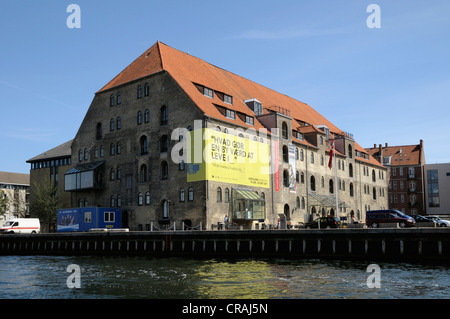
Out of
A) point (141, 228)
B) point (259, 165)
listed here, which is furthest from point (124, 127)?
point (259, 165)

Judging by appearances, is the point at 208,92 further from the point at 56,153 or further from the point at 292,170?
the point at 56,153

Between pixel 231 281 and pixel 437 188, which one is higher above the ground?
pixel 437 188

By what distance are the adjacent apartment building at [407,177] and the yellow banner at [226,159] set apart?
5614 centimetres

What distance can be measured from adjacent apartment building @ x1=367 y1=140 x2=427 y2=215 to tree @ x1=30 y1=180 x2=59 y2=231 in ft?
222

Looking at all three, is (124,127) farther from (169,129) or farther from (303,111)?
(303,111)

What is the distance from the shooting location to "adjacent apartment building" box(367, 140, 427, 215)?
108 m

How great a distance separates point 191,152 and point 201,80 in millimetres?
12142

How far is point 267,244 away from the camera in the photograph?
128ft

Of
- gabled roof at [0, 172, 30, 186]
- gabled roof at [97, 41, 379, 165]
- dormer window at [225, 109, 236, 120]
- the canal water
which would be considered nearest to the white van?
gabled roof at [97, 41, 379, 165]

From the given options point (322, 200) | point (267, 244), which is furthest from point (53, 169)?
point (267, 244)

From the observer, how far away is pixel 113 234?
156ft

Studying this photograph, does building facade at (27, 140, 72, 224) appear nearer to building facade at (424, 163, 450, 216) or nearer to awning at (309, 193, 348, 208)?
awning at (309, 193, 348, 208)
